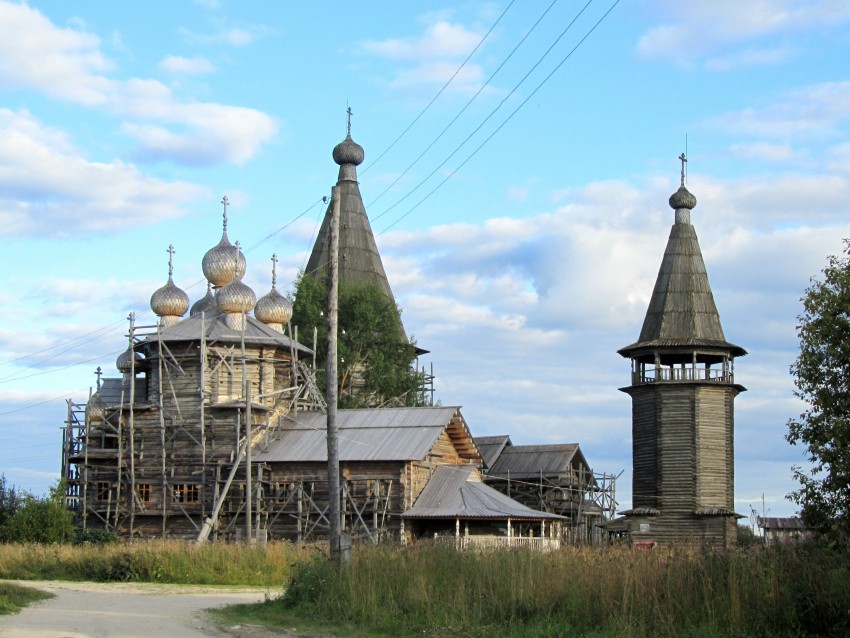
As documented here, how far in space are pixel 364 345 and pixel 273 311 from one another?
706cm

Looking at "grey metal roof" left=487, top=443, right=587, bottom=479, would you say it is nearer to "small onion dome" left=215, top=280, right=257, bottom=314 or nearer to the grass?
"small onion dome" left=215, top=280, right=257, bottom=314

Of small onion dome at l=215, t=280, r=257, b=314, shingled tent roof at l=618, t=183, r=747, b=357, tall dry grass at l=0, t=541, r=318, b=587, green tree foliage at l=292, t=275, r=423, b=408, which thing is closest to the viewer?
tall dry grass at l=0, t=541, r=318, b=587

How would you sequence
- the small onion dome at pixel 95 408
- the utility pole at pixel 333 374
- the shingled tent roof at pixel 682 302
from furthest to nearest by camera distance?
the shingled tent roof at pixel 682 302
the small onion dome at pixel 95 408
the utility pole at pixel 333 374

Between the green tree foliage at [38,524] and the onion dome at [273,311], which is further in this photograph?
the onion dome at [273,311]

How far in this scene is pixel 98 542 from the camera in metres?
35.0

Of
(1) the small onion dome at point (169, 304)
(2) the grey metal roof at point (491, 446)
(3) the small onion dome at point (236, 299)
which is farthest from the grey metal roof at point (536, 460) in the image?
(1) the small onion dome at point (169, 304)

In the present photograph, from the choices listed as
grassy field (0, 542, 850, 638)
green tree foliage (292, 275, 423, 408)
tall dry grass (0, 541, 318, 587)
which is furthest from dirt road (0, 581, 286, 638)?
green tree foliage (292, 275, 423, 408)

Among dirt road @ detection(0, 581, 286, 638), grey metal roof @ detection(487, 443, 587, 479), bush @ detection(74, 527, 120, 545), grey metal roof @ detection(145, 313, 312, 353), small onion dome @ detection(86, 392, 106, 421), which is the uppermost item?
grey metal roof @ detection(145, 313, 312, 353)

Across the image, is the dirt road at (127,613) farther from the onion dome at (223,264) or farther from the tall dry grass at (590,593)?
the onion dome at (223,264)

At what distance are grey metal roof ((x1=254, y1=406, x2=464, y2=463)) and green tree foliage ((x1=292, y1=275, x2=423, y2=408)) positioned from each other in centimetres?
1072

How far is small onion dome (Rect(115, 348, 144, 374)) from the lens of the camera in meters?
44.3

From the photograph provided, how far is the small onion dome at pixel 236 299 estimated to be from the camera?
44.2 m

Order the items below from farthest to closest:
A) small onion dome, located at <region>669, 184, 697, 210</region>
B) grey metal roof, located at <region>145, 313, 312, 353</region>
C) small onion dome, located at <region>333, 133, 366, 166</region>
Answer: small onion dome, located at <region>333, 133, 366, 166</region> → small onion dome, located at <region>669, 184, 697, 210</region> → grey metal roof, located at <region>145, 313, 312, 353</region>

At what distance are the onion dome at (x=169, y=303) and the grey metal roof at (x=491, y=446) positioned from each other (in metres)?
14.1
